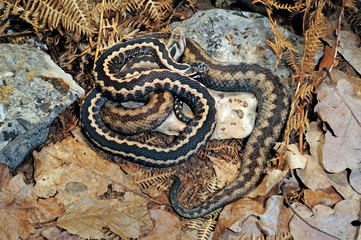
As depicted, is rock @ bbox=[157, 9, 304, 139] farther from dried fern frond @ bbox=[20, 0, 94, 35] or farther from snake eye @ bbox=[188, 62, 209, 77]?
dried fern frond @ bbox=[20, 0, 94, 35]

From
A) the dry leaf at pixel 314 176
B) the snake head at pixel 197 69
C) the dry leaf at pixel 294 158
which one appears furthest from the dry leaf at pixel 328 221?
the snake head at pixel 197 69

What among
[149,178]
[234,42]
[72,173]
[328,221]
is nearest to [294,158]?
[328,221]

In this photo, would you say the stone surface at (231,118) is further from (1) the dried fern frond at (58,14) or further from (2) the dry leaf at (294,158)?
(1) the dried fern frond at (58,14)

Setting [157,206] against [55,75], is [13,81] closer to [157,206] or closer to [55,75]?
[55,75]

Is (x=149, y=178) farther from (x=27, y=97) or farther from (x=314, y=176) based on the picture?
A: (x=314, y=176)

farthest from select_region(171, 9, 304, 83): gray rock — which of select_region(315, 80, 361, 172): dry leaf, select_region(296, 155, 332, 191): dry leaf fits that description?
select_region(296, 155, 332, 191): dry leaf

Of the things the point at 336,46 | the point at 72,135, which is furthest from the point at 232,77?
the point at 72,135
